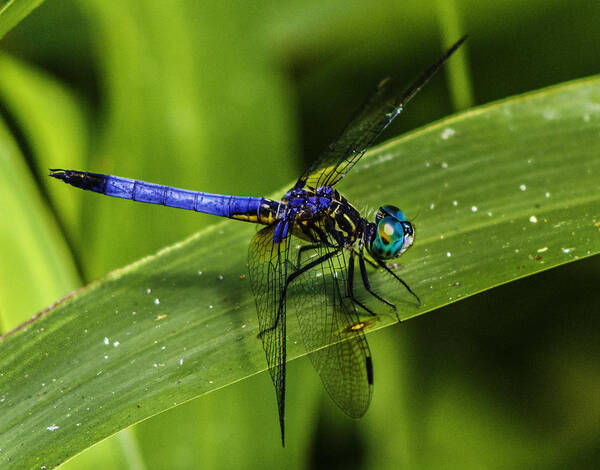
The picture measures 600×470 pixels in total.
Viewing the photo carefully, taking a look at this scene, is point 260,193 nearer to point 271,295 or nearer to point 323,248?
point 323,248

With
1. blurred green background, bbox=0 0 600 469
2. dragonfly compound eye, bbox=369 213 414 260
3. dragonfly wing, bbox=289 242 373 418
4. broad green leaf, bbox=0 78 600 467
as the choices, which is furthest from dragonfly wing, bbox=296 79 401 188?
dragonfly wing, bbox=289 242 373 418

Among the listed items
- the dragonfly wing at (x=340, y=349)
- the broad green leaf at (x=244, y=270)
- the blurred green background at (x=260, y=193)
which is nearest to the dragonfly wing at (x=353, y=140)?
the broad green leaf at (x=244, y=270)

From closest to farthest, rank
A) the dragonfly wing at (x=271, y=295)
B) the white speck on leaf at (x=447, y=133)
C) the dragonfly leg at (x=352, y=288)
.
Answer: the dragonfly wing at (x=271, y=295) < the dragonfly leg at (x=352, y=288) < the white speck on leaf at (x=447, y=133)

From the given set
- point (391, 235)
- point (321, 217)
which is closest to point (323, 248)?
point (321, 217)

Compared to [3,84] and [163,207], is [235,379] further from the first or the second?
[3,84]

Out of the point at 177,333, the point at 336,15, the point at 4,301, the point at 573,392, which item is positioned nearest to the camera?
the point at 177,333

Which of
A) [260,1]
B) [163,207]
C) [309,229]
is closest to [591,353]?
[309,229]

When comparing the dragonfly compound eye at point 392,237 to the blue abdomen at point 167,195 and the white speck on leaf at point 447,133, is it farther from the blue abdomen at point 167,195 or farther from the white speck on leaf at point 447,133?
the blue abdomen at point 167,195

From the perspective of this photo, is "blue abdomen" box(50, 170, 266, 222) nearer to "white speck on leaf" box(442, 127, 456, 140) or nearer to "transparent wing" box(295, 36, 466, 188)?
"transparent wing" box(295, 36, 466, 188)
